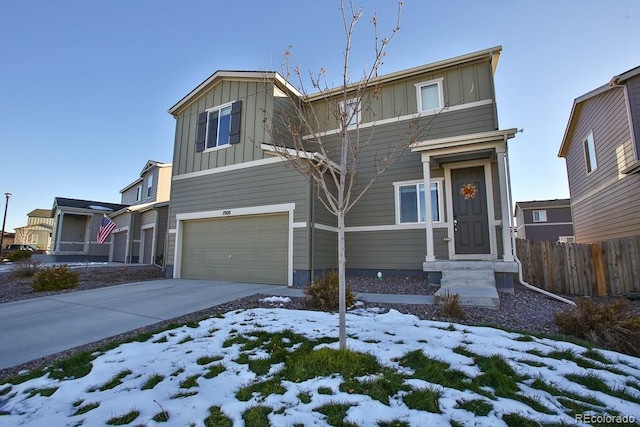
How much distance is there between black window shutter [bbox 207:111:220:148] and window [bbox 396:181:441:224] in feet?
20.0

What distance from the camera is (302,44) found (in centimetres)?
462

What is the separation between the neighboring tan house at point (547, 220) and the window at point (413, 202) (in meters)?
20.5

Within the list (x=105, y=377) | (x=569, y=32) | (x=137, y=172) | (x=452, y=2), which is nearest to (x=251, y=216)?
(x=105, y=377)

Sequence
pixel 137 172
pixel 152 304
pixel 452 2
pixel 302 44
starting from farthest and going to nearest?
pixel 137 172, pixel 452 2, pixel 152 304, pixel 302 44

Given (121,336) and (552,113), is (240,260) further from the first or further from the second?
(552,113)

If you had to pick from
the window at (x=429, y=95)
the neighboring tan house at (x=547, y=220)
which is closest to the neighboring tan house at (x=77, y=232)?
the window at (x=429, y=95)

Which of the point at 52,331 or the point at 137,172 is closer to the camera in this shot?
→ the point at 52,331

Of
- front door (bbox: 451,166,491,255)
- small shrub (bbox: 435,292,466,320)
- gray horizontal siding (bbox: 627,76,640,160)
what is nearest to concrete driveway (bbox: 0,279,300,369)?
small shrub (bbox: 435,292,466,320)

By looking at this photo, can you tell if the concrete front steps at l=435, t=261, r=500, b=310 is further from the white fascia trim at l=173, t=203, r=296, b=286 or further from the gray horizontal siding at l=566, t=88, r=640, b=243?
the gray horizontal siding at l=566, t=88, r=640, b=243

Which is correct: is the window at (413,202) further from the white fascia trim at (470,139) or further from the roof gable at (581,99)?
the roof gable at (581,99)

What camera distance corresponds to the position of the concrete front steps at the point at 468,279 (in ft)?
19.2

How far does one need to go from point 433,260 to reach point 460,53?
5.70 m

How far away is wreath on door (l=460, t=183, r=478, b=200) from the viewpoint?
8086 millimetres

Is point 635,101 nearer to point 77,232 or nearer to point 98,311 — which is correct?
point 98,311
